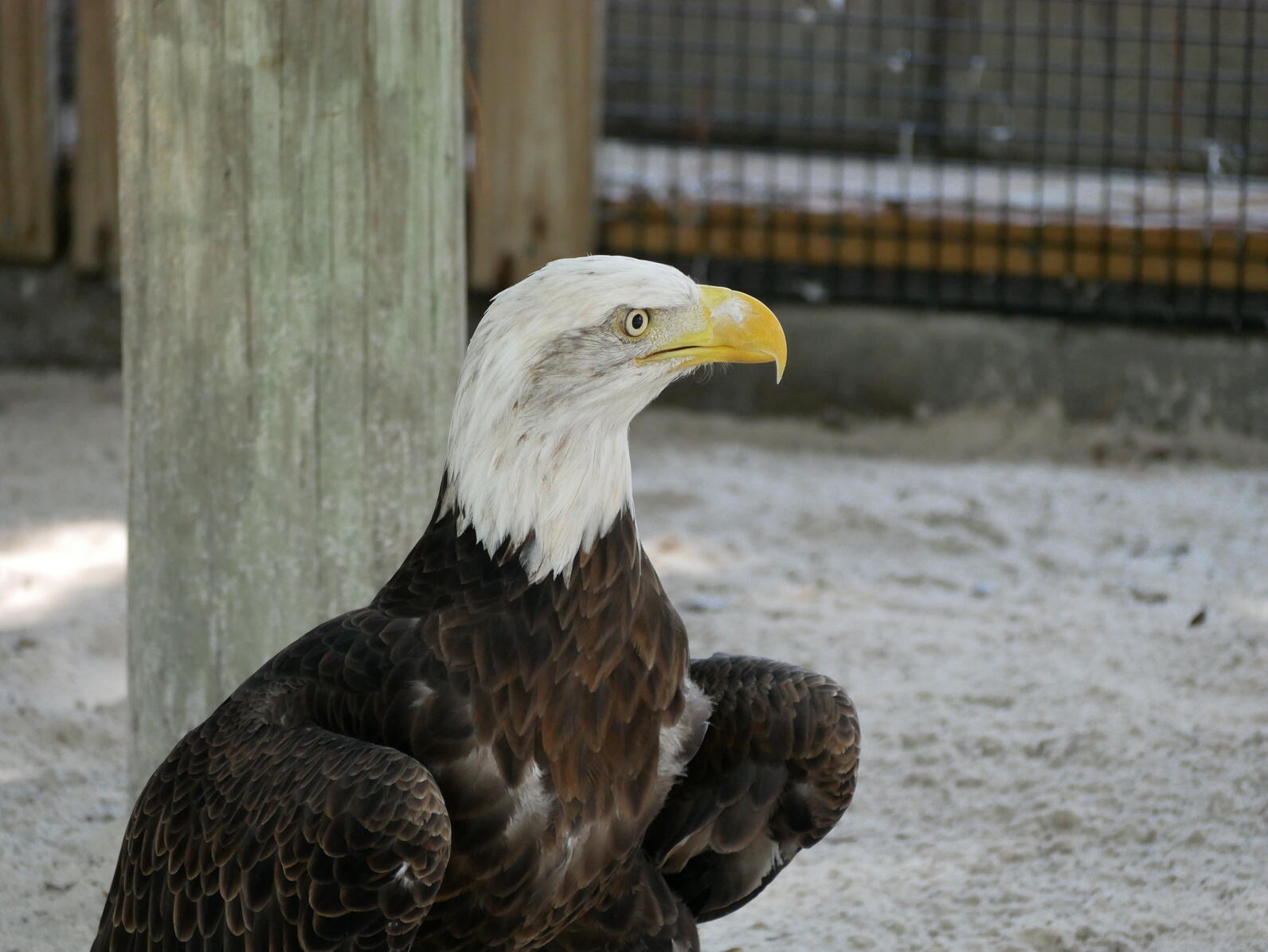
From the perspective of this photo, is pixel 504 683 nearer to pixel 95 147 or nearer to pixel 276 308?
pixel 276 308

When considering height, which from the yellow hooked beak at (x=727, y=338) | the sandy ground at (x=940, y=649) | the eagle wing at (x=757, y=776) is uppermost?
the yellow hooked beak at (x=727, y=338)

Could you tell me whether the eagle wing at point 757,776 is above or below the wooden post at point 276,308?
below

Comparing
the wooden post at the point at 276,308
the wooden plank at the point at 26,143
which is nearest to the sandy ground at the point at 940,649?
the wooden plank at the point at 26,143

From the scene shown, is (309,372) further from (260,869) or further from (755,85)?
(755,85)

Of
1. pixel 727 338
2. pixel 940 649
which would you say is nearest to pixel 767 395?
pixel 940 649

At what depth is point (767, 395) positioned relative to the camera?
619 centimetres

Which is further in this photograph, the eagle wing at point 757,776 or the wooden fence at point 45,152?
the wooden fence at point 45,152

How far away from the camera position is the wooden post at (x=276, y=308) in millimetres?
2498

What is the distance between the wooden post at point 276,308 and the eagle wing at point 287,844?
58cm

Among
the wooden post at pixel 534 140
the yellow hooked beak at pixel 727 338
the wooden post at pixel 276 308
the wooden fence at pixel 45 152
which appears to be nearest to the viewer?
the yellow hooked beak at pixel 727 338

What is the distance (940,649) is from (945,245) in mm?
2459

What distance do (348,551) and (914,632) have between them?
6.32 ft

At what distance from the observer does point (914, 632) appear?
4.11 metres

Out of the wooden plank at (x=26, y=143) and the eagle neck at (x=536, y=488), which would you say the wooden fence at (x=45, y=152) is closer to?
the wooden plank at (x=26, y=143)
